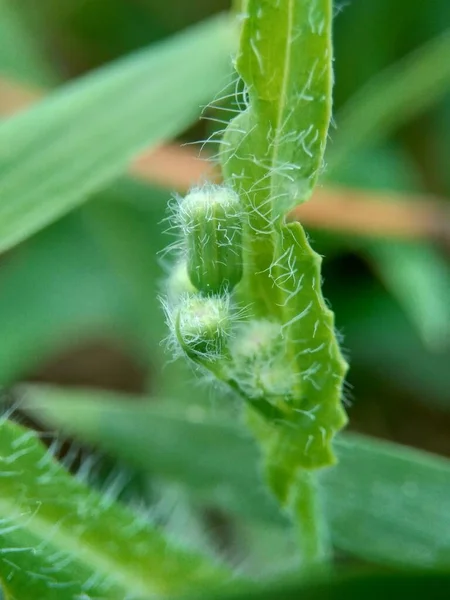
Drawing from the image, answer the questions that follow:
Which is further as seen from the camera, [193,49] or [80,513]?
[193,49]

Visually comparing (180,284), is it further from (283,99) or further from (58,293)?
(58,293)

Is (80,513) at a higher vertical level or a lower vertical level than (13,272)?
lower

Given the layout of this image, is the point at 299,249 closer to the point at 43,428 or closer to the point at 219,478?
the point at 219,478

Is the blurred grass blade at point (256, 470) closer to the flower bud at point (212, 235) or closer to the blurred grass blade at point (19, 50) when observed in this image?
the flower bud at point (212, 235)

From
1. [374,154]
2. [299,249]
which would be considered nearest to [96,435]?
[299,249]

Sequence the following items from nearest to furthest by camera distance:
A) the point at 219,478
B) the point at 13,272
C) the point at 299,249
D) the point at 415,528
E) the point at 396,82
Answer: the point at 299,249
the point at 415,528
the point at 219,478
the point at 396,82
the point at 13,272

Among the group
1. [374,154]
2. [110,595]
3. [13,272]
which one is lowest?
[110,595]

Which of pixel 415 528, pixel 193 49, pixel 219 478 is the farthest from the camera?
pixel 193 49

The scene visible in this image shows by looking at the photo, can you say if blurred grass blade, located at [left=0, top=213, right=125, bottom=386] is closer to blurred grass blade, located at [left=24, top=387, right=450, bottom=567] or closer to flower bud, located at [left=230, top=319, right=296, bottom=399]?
blurred grass blade, located at [left=24, top=387, right=450, bottom=567]
